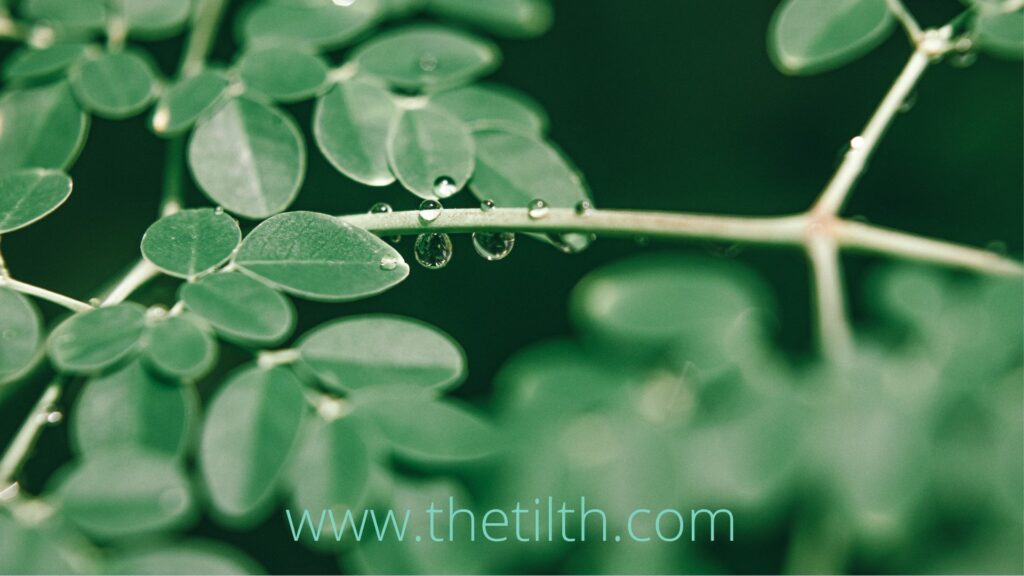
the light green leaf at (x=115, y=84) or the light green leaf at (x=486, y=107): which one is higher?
the light green leaf at (x=486, y=107)

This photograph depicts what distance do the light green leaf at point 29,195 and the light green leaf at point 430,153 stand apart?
34 cm

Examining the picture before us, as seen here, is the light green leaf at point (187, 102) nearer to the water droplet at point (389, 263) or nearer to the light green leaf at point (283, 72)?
the light green leaf at point (283, 72)

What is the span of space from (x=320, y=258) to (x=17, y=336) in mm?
292

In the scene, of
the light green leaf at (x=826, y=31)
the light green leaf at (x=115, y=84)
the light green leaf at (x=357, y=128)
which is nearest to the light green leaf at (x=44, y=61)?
the light green leaf at (x=115, y=84)

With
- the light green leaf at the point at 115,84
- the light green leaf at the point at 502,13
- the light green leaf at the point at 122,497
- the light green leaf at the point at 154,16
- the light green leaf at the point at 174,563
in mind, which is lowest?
the light green leaf at the point at 174,563

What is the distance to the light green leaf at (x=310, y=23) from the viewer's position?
1147mm

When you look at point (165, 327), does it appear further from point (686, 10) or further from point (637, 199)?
point (686, 10)

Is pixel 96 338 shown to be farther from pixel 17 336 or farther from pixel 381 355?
pixel 381 355

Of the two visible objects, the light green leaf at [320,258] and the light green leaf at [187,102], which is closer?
the light green leaf at [320,258]

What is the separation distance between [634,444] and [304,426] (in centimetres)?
71

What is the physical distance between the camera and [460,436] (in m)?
1.02

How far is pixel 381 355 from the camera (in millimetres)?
931

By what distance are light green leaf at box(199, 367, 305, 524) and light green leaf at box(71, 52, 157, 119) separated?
15.1 inches

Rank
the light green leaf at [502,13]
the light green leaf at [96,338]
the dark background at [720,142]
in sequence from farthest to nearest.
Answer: the dark background at [720,142] → the light green leaf at [502,13] → the light green leaf at [96,338]
